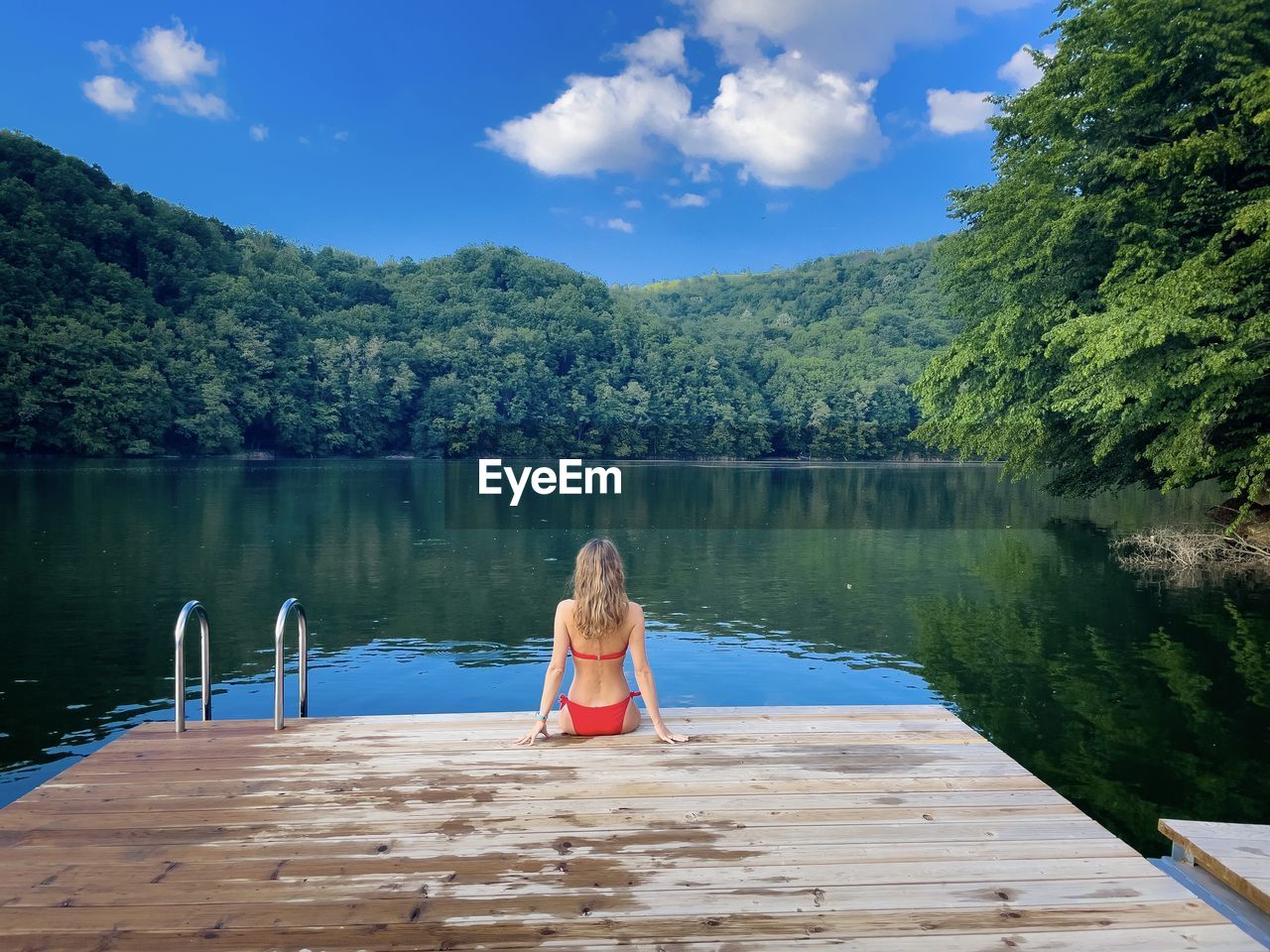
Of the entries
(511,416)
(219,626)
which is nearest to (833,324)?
(511,416)

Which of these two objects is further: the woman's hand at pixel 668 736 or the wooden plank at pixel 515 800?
the woman's hand at pixel 668 736

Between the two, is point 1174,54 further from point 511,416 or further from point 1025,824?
point 511,416

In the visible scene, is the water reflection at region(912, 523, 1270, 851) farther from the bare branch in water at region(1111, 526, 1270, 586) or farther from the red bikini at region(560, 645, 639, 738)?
the red bikini at region(560, 645, 639, 738)

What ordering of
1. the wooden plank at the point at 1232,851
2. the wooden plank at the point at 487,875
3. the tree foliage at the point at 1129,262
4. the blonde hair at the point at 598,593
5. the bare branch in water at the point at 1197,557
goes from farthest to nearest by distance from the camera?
the bare branch in water at the point at 1197,557, the tree foliage at the point at 1129,262, the blonde hair at the point at 598,593, the wooden plank at the point at 1232,851, the wooden plank at the point at 487,875

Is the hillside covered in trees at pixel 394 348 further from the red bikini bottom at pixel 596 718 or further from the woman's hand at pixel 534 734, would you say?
the red bikini bottom at pixel 596 718

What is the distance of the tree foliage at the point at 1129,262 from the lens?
16.4 m

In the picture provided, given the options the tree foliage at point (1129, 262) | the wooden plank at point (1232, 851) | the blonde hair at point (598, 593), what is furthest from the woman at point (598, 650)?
the tree foliage at point (1129, 262)

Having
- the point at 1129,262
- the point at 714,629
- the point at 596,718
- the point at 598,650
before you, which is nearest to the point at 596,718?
the point at 596,718

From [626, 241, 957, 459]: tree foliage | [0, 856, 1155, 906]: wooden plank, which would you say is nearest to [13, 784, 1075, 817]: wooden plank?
[0, 856, 1155, 906]: wooden plank

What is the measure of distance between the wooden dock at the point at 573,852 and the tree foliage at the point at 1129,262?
527 inches

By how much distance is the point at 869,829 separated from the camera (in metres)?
4.54

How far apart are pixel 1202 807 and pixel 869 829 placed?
4.69m

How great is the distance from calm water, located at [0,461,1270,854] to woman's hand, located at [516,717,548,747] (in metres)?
4.44

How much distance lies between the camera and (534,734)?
229 inches
